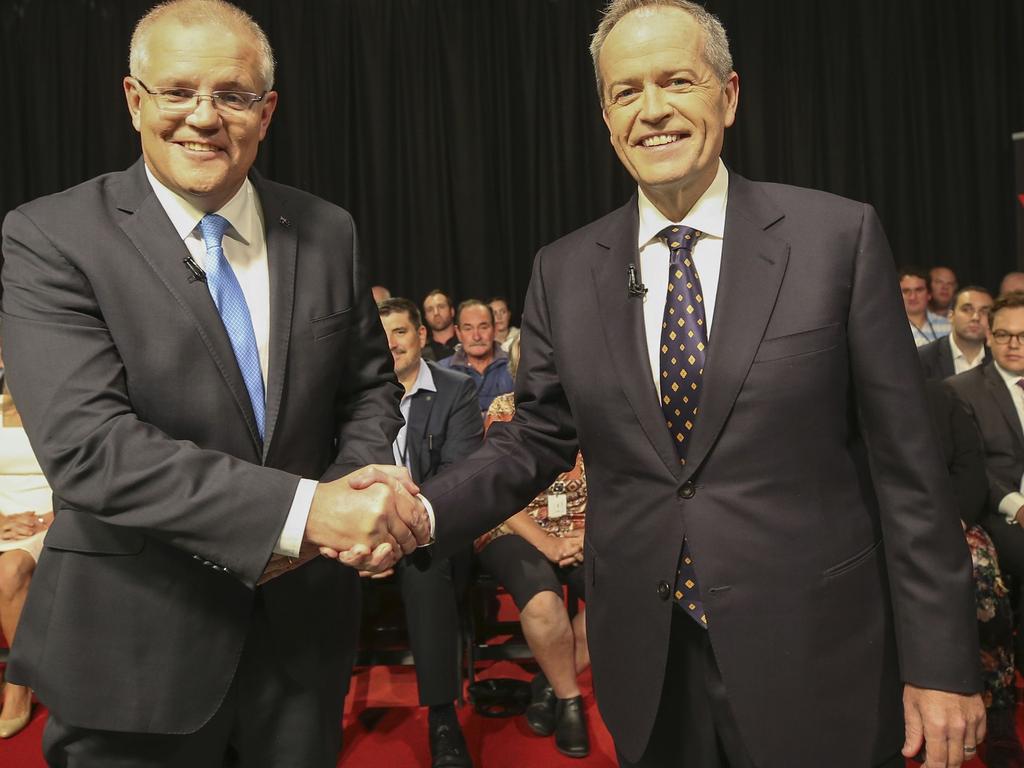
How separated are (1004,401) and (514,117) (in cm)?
651

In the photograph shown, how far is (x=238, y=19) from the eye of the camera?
61.4 inches

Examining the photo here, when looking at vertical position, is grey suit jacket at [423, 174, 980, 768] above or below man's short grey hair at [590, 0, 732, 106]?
below

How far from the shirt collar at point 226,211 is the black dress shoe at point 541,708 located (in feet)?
7.33

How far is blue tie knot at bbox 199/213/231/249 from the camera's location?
157cm

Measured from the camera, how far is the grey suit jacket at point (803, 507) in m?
1.45

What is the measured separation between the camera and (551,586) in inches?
130

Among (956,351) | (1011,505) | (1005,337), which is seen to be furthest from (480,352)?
(1011,505)

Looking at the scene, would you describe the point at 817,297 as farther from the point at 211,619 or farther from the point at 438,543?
the point at 211,619

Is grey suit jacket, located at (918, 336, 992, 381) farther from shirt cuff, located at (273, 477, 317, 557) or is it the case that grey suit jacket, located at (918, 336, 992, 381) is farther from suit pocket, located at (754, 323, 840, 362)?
shirt cuff, located at (273, 477, 317, 557)

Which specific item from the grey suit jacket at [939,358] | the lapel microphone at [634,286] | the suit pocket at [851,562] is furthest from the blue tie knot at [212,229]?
the grey suit jacket at [939,358]

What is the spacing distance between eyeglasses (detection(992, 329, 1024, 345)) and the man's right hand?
3116 mm

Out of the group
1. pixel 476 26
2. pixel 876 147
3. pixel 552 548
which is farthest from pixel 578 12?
pixel 552 548

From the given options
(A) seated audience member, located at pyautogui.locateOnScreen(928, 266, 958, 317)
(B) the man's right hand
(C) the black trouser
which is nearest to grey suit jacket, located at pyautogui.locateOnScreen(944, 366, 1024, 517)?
(B) the man's right hand

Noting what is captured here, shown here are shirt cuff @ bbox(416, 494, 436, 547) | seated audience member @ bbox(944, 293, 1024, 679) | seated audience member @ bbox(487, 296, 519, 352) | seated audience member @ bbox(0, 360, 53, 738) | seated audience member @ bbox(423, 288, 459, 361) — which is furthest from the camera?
seated audience member @ bbox(487, 296, 519, 352)
